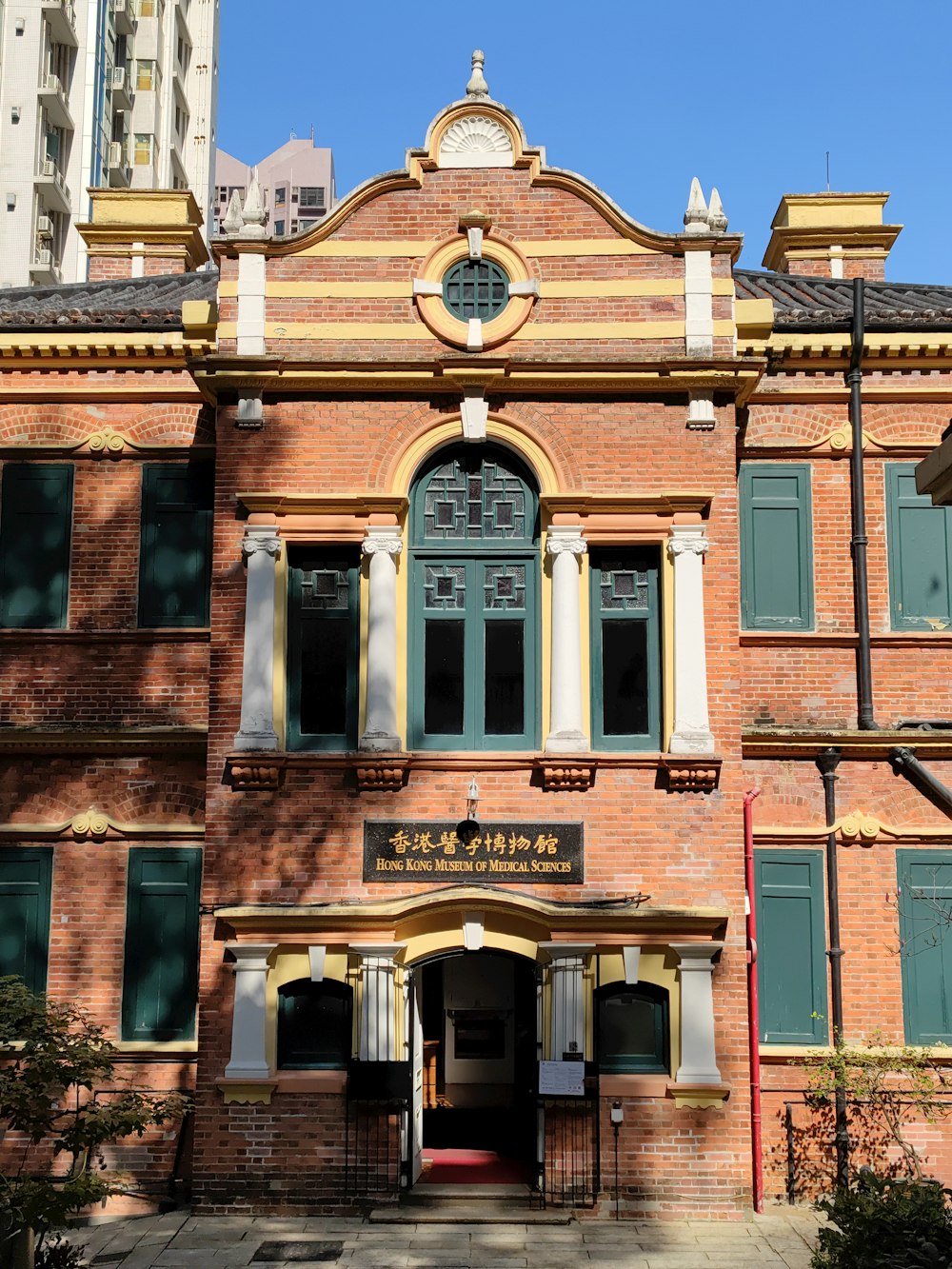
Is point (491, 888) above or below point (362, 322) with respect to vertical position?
below

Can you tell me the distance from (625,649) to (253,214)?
6165 mm

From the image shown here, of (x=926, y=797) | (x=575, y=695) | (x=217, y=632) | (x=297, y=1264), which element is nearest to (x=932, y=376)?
(x=926, y=797)

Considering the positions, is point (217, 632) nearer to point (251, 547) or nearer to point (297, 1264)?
point (251, 547)

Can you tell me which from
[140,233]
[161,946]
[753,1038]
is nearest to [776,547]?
[753,1038]

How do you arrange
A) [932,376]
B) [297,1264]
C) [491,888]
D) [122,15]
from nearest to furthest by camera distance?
[297,1264] < [491,888] < [932,376] < [122,15]

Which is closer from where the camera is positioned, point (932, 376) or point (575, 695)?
point (575, 695)

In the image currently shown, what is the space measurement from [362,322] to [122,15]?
127 ft

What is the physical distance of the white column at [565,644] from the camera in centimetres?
1536

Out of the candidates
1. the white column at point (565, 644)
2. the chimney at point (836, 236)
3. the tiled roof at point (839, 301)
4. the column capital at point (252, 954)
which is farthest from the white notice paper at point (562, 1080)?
the chimney at point (836, 236)

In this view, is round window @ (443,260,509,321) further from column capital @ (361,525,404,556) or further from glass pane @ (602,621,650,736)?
glass pane @ (602,621,650,736)

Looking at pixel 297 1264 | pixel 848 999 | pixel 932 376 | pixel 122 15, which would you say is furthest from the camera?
pixel 122 15

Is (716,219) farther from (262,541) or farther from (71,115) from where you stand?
(71,115)

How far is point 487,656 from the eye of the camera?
628 inches

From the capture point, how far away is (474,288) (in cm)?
1639
